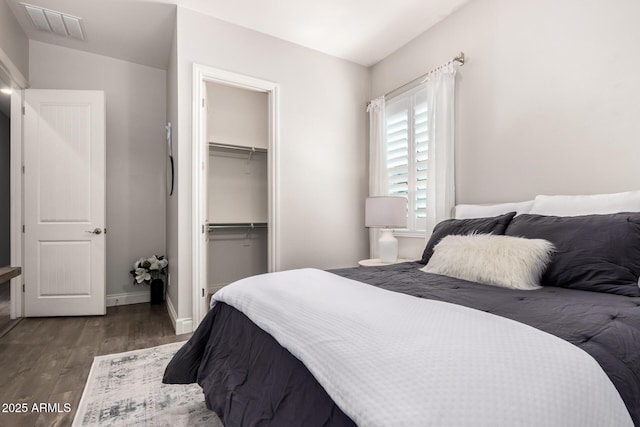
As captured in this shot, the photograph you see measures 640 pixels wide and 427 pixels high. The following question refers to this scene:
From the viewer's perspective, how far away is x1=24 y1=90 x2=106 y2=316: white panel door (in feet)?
10.9

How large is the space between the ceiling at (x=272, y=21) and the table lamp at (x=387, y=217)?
1698 mm

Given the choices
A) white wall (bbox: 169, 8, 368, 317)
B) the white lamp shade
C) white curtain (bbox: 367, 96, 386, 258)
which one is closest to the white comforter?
the white lamp shade

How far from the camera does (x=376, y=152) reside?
3.78 metres

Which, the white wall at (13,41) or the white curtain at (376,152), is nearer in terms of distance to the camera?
the white wall at (13,41)

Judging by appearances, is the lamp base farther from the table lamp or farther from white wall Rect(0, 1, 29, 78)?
white wall Rect(0, 1, 29, 78)

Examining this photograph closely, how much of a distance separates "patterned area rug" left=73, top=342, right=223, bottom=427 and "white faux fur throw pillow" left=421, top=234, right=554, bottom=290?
4.77 ft

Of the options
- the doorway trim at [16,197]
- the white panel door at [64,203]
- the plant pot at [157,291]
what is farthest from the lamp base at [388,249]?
the doorway trim at [16,197]

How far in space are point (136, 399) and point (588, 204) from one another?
2.71 meters

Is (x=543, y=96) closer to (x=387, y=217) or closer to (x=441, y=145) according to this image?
(x=441, y=145)

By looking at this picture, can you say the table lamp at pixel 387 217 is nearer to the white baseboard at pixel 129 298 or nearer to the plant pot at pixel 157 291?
the plant pot at pixel 157 291

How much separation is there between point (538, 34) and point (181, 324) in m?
3.59

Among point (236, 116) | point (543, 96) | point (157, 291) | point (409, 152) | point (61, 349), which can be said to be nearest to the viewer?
point (543, 96)

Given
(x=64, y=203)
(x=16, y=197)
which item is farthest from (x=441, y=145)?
(x=16, y=197)

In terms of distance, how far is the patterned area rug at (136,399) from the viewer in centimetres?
162
